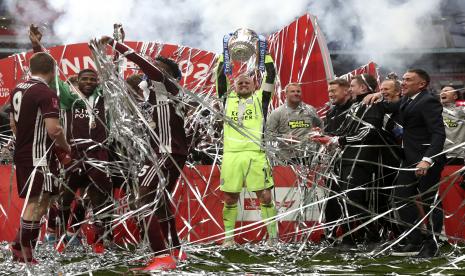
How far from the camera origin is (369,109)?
6.38 m

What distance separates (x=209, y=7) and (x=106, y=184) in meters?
5.77

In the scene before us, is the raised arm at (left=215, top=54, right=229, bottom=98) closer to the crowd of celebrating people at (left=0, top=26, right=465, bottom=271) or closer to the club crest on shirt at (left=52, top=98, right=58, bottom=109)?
the crowd of celebrating people at (left=0, top=26, right=465, bottom=271)

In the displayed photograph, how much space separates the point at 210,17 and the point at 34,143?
706 centimetres

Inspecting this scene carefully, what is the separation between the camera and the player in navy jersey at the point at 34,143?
5.11 metres

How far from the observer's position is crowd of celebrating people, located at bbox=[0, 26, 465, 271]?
516 cm

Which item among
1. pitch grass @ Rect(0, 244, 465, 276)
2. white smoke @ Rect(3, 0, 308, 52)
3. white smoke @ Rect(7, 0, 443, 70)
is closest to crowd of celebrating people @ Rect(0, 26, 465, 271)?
pitch grass @ Rect(0, 244, 465, 276)

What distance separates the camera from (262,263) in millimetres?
5457

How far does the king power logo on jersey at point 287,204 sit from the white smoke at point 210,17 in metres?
4.24

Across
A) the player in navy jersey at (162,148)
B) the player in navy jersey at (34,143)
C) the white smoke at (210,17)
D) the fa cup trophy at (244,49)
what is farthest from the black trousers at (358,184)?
the white smoke at (210,17)

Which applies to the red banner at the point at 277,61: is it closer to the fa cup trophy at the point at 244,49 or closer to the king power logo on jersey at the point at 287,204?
the fa cup trophy at the point at 244,49

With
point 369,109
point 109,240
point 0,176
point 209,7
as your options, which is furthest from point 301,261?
point 209,7

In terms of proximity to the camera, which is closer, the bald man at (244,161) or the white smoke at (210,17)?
the bald man at (244,161)

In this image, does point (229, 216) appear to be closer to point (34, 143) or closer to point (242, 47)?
point (34, 143)

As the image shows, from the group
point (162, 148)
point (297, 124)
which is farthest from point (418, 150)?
point (162, 148)
